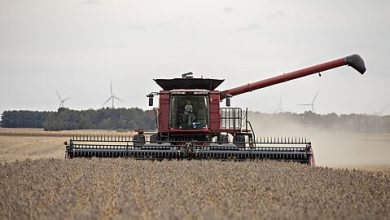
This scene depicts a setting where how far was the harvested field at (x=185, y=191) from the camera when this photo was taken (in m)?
8.40

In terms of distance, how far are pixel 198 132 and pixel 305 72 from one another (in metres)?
4.50

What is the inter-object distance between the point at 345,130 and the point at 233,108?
4839 centimetres

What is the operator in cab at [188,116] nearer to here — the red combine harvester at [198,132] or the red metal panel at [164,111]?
the red combine harvester at [198,132]

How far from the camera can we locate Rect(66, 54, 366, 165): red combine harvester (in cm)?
1684

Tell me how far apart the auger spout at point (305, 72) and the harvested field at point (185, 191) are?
6146 millimetres

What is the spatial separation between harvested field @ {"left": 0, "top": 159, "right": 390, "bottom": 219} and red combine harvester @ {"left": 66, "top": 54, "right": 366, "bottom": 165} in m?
1.39

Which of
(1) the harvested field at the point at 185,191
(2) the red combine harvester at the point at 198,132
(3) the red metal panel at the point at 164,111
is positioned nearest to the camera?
(1) the harvested field at the point at 185,191

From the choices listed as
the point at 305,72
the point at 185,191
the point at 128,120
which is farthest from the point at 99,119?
the point at 185,191

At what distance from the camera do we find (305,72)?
21.0m

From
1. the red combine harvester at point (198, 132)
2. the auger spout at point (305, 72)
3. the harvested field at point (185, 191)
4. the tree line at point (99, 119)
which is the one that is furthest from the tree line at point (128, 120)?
the harvested field at point (185, 191)

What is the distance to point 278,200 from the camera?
9.85 meters

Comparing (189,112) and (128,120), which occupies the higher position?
(128,120)

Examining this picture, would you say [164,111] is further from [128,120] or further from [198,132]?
[128,120]

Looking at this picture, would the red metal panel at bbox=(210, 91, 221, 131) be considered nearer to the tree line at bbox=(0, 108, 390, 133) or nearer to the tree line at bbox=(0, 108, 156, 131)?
the tree line at bbox=(0, 108, 390, 133)
